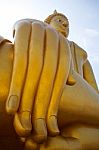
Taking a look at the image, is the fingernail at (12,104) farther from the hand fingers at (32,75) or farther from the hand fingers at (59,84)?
the hand fingers at (59,84)

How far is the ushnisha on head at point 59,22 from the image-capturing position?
3.20 meters

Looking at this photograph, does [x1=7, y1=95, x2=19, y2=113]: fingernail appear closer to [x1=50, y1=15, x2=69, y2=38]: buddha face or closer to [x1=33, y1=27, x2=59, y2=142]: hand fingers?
[x1=33, y1=27, x2=59, y2=142]: hand fingers

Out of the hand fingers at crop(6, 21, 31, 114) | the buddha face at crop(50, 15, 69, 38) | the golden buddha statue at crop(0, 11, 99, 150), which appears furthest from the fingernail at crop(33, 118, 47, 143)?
the buddha face at crop(50, 15, 69, 38)

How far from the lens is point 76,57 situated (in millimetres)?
3008

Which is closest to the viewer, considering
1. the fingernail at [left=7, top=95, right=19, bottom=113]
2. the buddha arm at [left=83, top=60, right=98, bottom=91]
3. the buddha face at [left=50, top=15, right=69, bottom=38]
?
the fingernail at [left=7, top=95, right=19, bottom=113]

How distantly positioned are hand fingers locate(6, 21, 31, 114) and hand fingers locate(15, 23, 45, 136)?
0.03 meters

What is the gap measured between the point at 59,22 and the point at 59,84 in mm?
1440

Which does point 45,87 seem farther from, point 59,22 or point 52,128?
point 59,22

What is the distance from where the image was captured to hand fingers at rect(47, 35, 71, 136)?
5.90ft

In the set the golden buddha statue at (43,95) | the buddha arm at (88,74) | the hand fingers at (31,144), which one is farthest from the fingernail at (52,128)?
the buddha arm at (88,74)

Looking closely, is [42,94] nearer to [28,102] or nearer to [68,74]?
[28,102]

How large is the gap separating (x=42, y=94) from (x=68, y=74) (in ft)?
0.82

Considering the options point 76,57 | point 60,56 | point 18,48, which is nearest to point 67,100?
point 60,56

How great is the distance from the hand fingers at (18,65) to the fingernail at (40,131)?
0.14 metres
